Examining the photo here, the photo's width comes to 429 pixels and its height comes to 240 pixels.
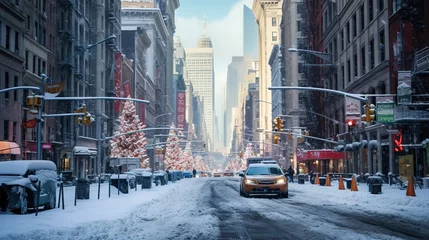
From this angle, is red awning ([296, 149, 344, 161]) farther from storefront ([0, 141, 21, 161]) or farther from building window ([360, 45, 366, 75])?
storefront ([0, 141, 21, 161])

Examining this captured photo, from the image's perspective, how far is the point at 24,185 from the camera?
55.9 feet

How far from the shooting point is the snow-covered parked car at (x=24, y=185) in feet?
55.9

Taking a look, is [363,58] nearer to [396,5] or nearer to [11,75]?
[396,5]

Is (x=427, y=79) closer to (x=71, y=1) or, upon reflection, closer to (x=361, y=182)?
(x=361, y=182)

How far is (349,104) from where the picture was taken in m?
37.3

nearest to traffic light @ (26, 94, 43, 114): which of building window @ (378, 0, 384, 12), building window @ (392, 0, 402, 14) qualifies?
building window @ (392, 0, 402, 14)

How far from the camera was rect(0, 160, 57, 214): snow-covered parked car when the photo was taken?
1703cm

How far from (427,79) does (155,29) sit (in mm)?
108568

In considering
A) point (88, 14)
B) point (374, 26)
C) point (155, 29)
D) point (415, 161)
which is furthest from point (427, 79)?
point (155, 29)

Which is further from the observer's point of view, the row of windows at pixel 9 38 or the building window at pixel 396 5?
the row of windows at pixel 9 38

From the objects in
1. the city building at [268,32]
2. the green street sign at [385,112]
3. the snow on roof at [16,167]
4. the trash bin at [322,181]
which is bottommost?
the trash bin at [322,181]

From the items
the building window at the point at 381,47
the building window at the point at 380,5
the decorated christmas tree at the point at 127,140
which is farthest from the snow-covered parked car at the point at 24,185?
the decorated christmas tree at the point at 127,140

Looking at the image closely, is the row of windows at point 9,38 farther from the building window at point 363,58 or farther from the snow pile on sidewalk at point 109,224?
the building window at point 363,58

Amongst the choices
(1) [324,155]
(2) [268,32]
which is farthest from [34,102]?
(2) [268,32]
